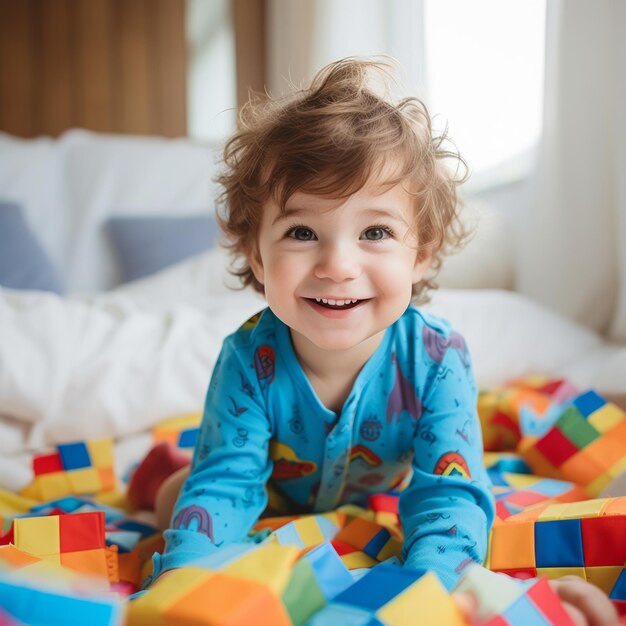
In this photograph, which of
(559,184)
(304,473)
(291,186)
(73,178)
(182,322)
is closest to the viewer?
(291,186)

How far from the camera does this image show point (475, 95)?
2262 mm

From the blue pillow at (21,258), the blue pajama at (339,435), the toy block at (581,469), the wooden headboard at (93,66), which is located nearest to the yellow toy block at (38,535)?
the blue pajama at (339,435)

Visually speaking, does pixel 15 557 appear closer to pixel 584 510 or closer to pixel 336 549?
pixel 336 549

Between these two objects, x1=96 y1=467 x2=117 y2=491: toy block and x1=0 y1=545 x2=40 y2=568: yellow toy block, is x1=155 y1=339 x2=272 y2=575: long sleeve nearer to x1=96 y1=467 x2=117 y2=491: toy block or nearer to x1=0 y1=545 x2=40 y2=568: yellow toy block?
x1=0 y1=545 x2=40 y2=568: yellow toy block

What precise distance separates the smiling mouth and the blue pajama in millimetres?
122

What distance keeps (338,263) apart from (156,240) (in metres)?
1.71

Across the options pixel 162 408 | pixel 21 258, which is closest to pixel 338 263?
pixel 162 408

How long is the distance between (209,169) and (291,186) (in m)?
1.96

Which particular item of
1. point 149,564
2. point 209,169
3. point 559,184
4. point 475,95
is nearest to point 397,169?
point 149,564

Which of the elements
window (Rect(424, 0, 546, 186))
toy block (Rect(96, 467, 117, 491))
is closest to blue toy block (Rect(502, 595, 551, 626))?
toy block (Rect(96, 467, 117, 491))

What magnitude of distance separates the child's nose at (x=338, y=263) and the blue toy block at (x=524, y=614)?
34 centimetres

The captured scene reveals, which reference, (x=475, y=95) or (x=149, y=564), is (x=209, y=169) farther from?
(x=149, y=564)

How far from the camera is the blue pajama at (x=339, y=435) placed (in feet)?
2.56

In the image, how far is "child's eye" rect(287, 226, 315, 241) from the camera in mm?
757
